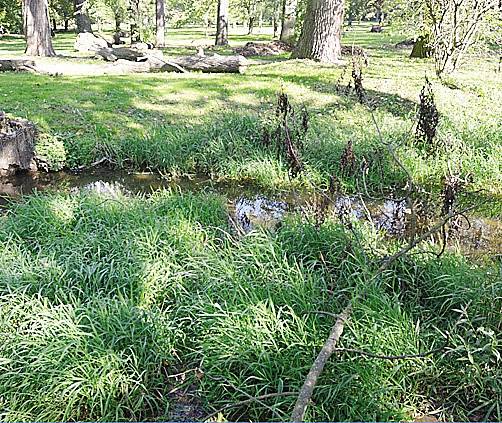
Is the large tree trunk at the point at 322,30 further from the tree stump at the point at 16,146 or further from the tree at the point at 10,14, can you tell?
the tree at the point at 10,14

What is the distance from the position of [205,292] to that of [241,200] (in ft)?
8.44

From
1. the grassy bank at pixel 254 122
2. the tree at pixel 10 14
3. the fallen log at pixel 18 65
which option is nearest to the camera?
the grassy bank at pixel 254 122

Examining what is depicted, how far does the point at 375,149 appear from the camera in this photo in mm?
6715

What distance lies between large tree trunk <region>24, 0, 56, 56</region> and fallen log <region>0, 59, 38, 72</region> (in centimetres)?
273

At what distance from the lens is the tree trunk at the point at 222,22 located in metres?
21.0

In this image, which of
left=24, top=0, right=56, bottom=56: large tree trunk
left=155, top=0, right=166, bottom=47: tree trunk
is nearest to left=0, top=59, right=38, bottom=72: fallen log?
left=24, top=0, right=56, bottom=56: large tree trunk

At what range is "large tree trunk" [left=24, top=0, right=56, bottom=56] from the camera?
14.5 metres

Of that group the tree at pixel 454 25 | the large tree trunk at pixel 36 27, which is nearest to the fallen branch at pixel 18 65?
the large tree trunk at pixel 36 27

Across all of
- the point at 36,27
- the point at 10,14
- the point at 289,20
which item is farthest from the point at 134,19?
the point at 10,14

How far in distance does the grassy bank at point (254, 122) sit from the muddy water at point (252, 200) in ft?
0.72

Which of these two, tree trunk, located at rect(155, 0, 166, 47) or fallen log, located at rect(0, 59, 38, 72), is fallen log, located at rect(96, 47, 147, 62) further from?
tree trunk, located at rect(155, 0, 166, 47)

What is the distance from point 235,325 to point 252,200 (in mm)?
3054

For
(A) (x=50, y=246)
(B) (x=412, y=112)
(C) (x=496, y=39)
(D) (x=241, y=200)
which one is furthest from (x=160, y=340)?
(C) (x=496, y=39)

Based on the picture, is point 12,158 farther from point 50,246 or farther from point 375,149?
point 375,149
